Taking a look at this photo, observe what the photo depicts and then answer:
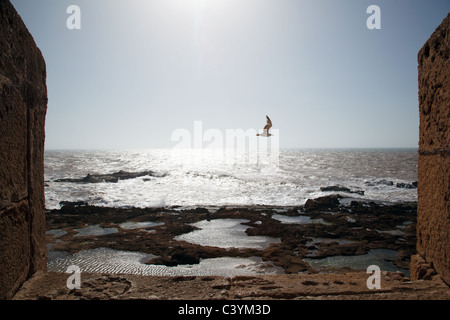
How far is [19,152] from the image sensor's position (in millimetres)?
1839

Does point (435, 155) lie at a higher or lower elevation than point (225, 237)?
higher

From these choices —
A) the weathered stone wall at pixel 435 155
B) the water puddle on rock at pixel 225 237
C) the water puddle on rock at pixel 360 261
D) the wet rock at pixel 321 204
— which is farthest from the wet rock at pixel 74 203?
the weathered stone wall at pixel 435 155

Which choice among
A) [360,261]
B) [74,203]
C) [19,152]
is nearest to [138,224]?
[74,203]

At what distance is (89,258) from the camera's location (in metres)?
10.6

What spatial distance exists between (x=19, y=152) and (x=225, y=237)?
12.4 meters

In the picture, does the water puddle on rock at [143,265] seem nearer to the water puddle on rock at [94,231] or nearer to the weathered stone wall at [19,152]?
the water puddle on rock at [94,231]

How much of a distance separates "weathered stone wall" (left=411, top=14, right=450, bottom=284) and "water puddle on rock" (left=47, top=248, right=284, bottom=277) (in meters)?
7.48

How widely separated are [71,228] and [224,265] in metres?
9.15

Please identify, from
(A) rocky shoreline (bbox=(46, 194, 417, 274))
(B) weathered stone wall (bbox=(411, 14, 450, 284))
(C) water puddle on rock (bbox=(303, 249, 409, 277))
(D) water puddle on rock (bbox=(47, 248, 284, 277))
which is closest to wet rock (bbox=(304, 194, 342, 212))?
(A) rocky shoreline (bbox=(46, 194, 417, 274))

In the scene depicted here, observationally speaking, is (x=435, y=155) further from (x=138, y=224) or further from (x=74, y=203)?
(x=74, y=203)

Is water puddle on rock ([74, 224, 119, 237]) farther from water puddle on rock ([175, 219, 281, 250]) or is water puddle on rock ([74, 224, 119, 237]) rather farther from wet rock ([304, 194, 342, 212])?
wet rock ([304, 194, 342, 212])

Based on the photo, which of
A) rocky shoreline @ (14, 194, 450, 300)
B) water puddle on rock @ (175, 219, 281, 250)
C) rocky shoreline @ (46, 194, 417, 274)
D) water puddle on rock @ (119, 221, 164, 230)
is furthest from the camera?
water puddle on rock @ (119, 221, 164, 230)

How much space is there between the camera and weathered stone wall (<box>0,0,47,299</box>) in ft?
5.34
